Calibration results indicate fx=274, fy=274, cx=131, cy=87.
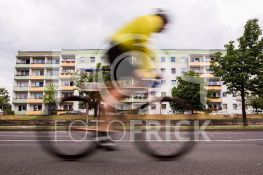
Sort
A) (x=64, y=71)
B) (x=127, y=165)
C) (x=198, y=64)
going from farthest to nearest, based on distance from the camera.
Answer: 1. (x=198, y=64)
2. (x=64, y=71)
3. (x=127, y=165)

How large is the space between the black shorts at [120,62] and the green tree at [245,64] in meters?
17.8

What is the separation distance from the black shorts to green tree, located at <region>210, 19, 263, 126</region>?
17.8 m

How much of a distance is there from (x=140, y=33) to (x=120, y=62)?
585mm

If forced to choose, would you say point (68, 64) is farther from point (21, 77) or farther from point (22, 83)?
point (22, 83)

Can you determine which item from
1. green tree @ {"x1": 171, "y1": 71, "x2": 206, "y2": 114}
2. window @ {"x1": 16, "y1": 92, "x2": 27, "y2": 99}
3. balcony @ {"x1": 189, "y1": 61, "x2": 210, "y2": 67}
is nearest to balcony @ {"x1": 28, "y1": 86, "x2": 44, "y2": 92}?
window @ {"x1": 16, "y1": 92, "x2": 27, "y2": 99}

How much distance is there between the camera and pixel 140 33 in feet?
14.4

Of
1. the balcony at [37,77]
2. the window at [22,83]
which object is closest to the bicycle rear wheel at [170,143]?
the balcony at [37,77]

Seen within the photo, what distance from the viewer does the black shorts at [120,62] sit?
178 inches

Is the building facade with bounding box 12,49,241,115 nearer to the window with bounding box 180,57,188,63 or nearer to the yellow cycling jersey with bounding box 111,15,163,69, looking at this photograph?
the window with bounding box 180,57,188,63

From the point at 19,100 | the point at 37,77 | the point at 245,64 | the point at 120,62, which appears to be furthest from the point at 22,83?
the point at 120,62

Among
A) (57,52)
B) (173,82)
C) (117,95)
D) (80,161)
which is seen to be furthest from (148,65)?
(57,52)

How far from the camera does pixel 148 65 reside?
14.8ft

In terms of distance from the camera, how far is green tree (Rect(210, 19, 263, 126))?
20.8 metres

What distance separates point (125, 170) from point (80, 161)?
87 cm
